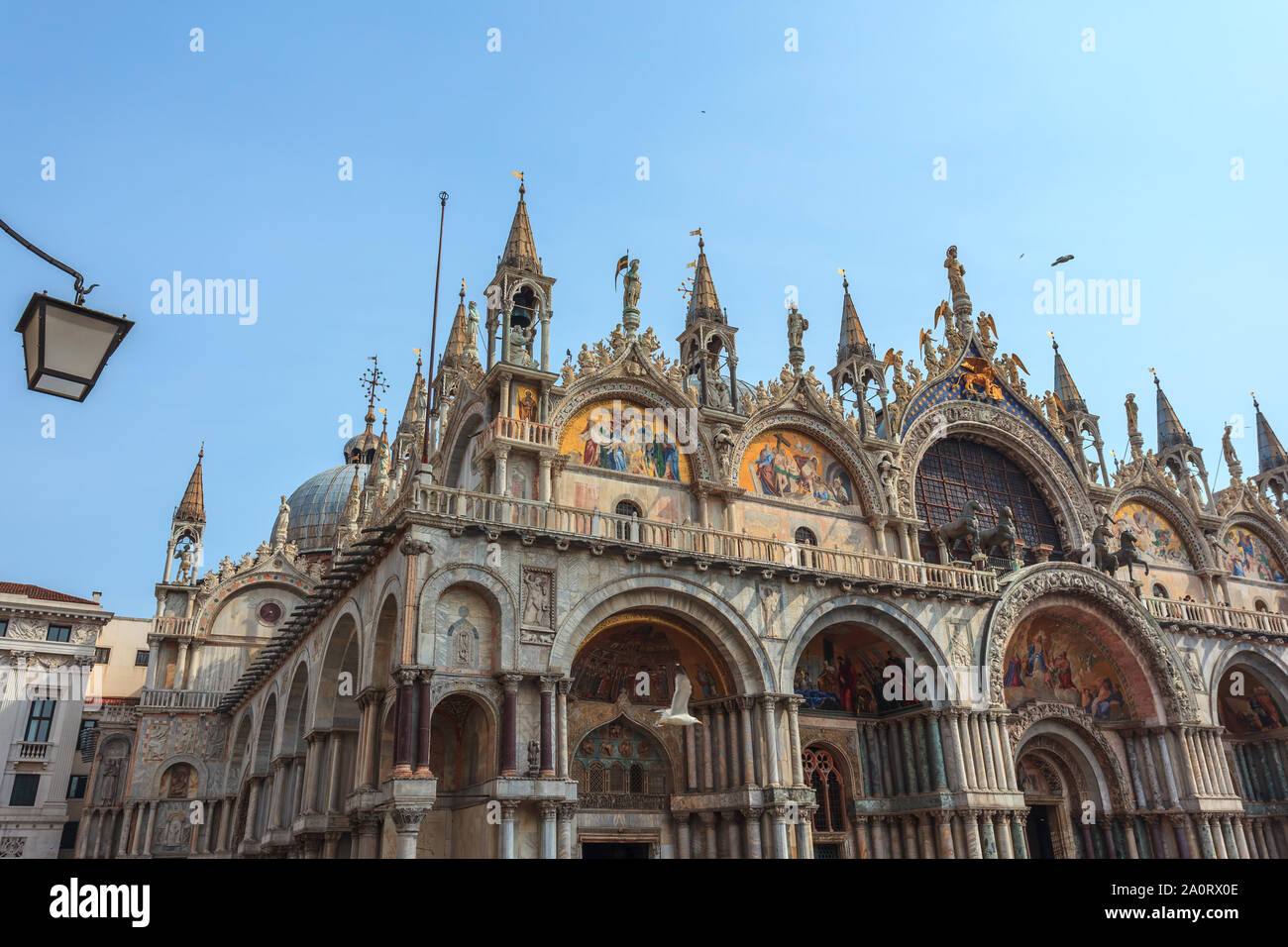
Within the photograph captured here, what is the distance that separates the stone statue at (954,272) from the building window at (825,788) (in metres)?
18.5

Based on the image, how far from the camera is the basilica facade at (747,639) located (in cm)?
2059

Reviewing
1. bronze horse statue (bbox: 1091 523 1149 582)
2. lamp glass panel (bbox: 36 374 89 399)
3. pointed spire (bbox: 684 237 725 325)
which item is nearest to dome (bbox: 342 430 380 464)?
pointed spire (bbox: 684 237 725 325)

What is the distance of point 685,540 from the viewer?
23.2 m

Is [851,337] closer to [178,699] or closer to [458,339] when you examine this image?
[458,339]

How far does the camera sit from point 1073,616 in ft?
95.8

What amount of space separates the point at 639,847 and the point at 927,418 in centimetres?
1683

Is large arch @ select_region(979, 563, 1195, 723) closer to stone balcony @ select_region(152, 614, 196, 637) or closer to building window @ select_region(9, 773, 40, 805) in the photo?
stone balcony @ select_region(152, 614, 196, 637)

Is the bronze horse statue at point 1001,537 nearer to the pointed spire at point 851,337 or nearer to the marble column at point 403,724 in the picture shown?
the pointed spire at point 851,337

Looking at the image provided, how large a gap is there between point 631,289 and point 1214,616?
71.8ft

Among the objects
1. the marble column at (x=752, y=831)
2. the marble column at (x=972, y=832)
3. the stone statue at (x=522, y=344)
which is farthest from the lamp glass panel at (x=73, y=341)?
the marble column at (x=972, y=832)

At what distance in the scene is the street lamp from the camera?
4.92 metres

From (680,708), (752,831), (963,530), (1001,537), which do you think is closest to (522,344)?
(680,708)
